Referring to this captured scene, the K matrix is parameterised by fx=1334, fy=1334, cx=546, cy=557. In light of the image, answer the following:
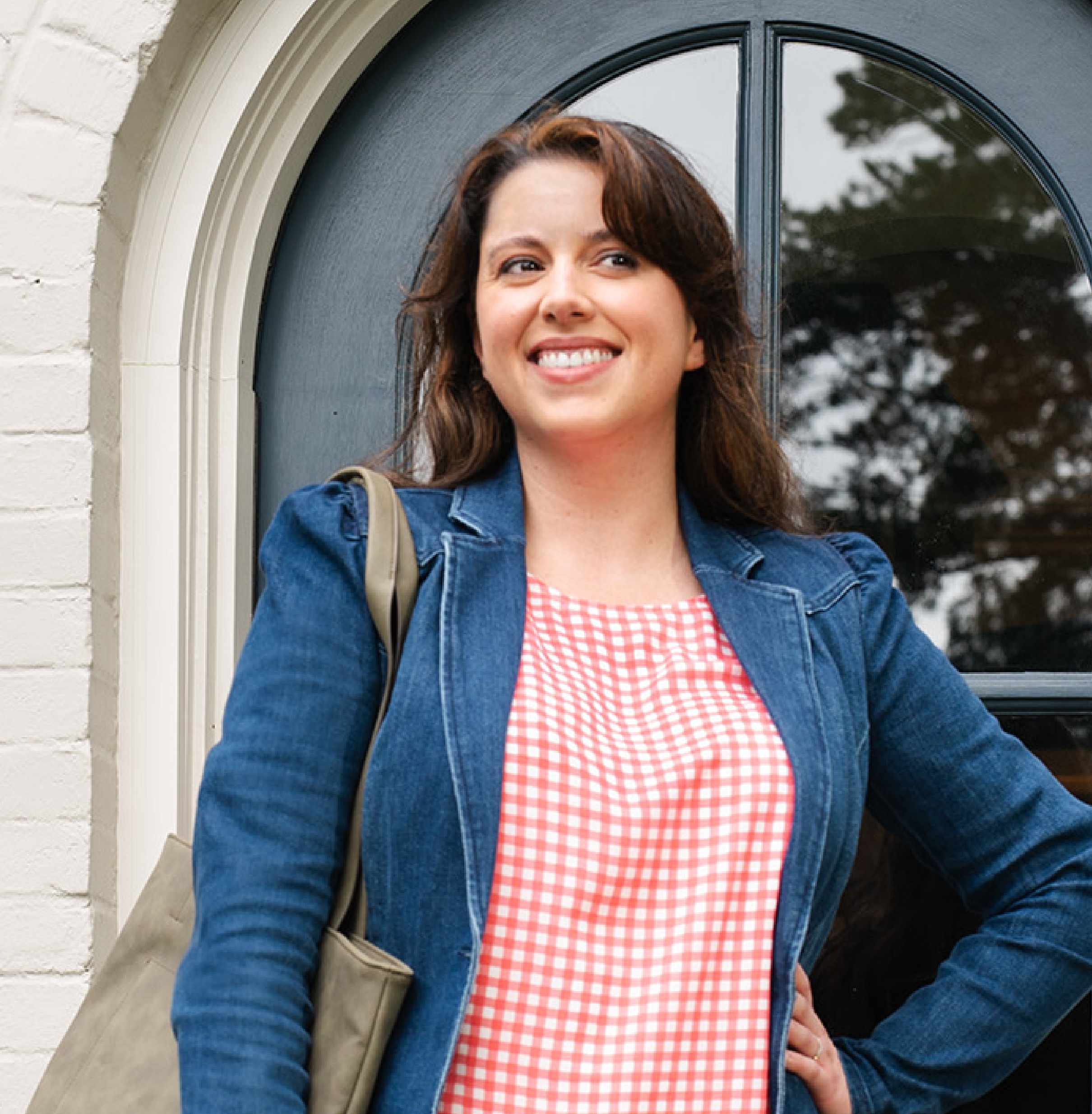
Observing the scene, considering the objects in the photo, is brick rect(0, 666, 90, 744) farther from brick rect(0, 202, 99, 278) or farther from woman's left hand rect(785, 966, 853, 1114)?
woman's left hand rect(785, 966, 853, 1114)

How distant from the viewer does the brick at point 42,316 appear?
1477mm

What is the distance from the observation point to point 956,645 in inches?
65.2

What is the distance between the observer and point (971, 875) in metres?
1.27

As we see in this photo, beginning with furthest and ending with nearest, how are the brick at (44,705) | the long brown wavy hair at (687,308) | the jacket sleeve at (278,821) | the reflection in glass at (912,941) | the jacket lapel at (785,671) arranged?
the reflection in glass at (912,941)
the brick at (44,705)
the long brown wavy hair at (687,308)
the jacket lapel at (785,671)
the jacket sleeve at (278,821)

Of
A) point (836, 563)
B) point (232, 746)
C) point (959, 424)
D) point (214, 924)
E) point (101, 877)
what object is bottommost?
point (101, 877)

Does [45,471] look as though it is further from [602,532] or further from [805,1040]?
[805,1040]

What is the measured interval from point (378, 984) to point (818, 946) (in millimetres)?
424

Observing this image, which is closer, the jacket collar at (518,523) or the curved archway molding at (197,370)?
the jacket collar at (518,523)

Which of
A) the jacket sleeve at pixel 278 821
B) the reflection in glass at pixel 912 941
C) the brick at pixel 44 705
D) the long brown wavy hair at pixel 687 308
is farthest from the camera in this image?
the reflection in glass at pixel 912 941

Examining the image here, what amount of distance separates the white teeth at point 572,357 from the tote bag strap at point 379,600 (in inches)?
7.0

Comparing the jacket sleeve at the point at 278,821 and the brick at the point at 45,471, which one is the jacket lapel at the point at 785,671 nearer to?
the jacket sleeve at the point at 278,821

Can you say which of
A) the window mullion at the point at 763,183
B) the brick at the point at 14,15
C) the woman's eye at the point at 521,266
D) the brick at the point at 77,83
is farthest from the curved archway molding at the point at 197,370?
the woman's eye at the point at 521,266

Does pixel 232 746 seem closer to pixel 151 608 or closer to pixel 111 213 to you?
pixel 151 608

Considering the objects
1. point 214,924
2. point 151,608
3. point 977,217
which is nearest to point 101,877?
point 151,608
